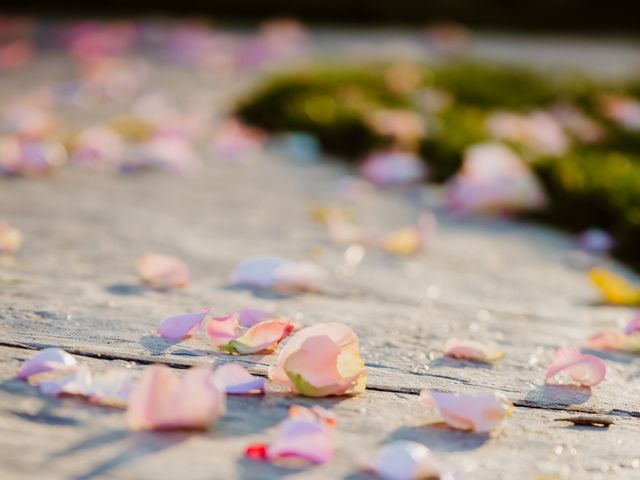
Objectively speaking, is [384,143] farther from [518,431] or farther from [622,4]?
[622,4]

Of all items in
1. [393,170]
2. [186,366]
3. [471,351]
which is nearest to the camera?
[186,366]

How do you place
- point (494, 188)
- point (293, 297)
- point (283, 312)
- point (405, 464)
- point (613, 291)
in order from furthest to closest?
point (494, 188)
point (613, 291)
point (293, 297)
point (283, 312)
point (405, 464)

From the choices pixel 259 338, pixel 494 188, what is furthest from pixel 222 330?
pixel 494 188

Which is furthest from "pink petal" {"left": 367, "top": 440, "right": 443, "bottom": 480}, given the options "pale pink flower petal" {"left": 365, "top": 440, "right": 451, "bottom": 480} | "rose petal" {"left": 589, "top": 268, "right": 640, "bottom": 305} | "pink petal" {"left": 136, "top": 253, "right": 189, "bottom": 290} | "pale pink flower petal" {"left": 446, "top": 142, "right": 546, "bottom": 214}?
"pale pink flower petal" {"left": 446, "top": 142, "right": 546, "bottom": 214}

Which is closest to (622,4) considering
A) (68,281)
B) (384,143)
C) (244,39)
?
(244,39)

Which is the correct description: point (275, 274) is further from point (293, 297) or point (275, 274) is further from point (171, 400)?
point (171, 400)

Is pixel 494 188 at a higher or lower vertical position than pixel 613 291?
higher

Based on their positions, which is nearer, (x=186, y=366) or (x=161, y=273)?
(x=186, y=366)
